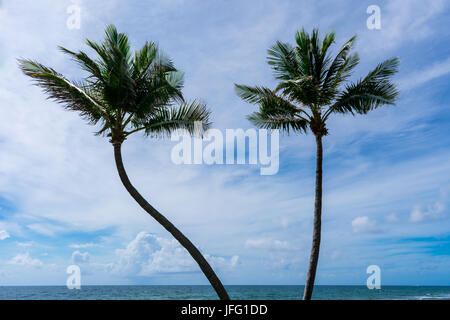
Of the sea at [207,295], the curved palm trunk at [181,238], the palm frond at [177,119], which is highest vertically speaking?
the palm frond at [177,119]

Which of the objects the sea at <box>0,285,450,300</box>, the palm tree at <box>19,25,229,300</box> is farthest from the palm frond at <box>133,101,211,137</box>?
the sea at <box>0,285,450,300</box>

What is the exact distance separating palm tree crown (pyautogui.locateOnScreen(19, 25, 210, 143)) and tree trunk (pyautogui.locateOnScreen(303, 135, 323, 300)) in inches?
132

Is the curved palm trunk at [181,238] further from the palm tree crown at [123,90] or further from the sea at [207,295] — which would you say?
the sea at [207,295]

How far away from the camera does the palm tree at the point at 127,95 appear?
10.1m

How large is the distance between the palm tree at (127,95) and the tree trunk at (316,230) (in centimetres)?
219

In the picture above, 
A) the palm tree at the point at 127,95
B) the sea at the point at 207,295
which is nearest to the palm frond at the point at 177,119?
the palm tree at the point at 127,95

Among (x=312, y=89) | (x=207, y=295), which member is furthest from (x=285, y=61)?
(x=207, y=295)

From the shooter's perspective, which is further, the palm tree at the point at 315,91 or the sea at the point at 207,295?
the sea at the point at 207,295

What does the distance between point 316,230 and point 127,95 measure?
6.13m

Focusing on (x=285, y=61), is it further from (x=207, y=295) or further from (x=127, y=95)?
(x=207, y=295)

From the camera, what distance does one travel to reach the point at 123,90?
10.2 metres
